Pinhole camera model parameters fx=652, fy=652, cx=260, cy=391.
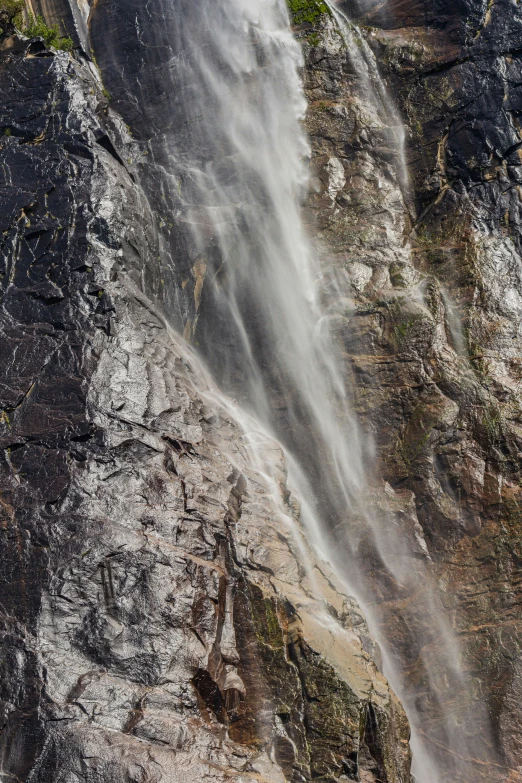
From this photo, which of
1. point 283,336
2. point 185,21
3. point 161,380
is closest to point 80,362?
point 161,380

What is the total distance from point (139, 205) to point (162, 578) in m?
7.16

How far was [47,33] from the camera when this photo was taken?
1355cm

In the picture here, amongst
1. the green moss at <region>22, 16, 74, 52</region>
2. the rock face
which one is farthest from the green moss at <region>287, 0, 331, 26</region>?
the rock face

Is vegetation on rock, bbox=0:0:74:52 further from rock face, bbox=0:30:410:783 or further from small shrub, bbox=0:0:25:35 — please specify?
rock face, bbox=0:30:410:783

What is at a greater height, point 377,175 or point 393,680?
point 377,175

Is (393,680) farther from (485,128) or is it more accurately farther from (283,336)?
(485,128)

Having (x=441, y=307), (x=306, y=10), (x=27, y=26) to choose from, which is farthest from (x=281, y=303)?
(x=27, y=26)

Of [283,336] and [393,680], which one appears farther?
[283,336]

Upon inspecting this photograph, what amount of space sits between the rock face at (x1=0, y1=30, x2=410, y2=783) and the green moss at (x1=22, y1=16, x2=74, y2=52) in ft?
13.6

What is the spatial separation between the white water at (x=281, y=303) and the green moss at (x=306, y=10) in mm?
236

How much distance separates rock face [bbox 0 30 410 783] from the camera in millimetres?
7086

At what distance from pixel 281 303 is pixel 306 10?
24.6ft

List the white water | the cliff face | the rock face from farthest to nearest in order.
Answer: the white water → the cliff face → the rock face

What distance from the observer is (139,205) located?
1212 centimetres
